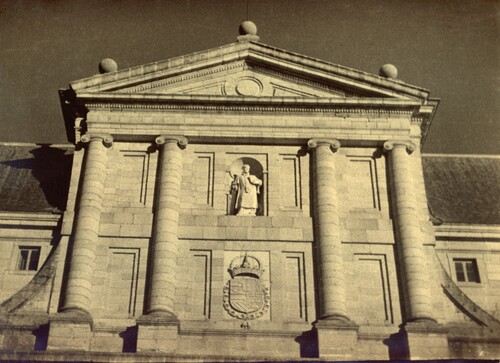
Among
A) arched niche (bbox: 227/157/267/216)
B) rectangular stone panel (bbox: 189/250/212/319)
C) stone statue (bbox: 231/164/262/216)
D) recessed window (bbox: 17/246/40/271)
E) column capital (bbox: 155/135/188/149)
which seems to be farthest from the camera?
column capital (bbox: 155/135/188/149)

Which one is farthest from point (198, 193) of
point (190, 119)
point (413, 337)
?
point (413, 337)

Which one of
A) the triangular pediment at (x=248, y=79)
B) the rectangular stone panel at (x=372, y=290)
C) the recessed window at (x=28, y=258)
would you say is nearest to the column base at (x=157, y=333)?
the rectangular stone panel at (x=372, y=290)

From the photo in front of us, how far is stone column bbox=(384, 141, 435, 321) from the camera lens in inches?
966

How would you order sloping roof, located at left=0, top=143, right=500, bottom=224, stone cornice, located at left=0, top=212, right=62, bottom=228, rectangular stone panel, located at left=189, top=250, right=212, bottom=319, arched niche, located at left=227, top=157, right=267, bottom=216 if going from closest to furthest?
1. rectangular stone panel, located at left=189, top=250, right=212, bottom=319
2. arched niche, located at left=227, top=157, right=267, bottom=216
3. stone cornice, located at left=0, top=212, right=62, bottom=228
4. sloping roof, located at left=0, top=143, right=500, bottom=224

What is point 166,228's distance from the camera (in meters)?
25.6

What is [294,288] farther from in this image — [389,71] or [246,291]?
[389,71]

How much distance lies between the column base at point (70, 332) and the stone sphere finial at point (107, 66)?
381 inches

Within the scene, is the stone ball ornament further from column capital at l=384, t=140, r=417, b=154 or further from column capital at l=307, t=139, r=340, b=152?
column capital at l=307, t=139, r=340, b=152

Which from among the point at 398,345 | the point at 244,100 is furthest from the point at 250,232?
the point at 398,345

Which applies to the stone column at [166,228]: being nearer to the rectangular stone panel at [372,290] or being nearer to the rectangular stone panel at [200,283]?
the rectangular stone panel at [200,283]

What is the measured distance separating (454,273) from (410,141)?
16.8 feet

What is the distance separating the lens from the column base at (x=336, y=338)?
23328 mm

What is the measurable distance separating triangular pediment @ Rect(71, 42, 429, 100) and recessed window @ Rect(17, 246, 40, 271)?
5610 millimetres

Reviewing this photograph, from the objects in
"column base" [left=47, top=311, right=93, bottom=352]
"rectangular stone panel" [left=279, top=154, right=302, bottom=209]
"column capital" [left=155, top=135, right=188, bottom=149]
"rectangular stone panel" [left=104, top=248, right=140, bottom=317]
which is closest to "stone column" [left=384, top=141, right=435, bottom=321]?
"rectangular stone panel" [left=279, top=154, right=302, bottom=209]
